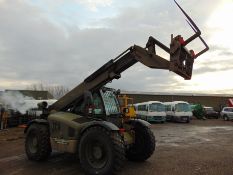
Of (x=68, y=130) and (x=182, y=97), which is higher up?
(x=182, y=97)

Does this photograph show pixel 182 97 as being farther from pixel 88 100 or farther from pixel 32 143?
pixel 88 100

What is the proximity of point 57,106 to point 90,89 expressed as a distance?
1.63 m

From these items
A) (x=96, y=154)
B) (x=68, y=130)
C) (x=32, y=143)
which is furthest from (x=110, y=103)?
(x=32, y=143)

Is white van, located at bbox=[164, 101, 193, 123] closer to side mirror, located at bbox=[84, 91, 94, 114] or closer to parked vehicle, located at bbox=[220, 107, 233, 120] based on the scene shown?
parked vehicle, located at bbox=[220, 107, 233, 120]

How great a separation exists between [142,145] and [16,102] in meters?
15.1

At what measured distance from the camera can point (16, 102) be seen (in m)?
25.2

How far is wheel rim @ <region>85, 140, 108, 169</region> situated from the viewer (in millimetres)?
10000

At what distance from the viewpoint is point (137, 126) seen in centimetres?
1243

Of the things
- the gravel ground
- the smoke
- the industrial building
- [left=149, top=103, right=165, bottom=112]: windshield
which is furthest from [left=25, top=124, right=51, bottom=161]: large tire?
the industrial building

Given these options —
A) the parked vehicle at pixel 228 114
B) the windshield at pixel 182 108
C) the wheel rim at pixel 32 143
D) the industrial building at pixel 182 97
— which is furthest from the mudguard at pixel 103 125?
the industrial building at pixel 182 97

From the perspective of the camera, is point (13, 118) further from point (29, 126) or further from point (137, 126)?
point (137, 126)

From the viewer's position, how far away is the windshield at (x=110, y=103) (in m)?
11.6

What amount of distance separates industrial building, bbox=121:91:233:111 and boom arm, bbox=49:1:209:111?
2418 inches

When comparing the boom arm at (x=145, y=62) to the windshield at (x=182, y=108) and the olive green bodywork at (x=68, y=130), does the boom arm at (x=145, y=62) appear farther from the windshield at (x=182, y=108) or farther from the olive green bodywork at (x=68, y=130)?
the windshield at (x=182, y=108)
